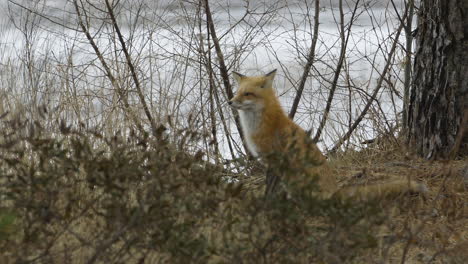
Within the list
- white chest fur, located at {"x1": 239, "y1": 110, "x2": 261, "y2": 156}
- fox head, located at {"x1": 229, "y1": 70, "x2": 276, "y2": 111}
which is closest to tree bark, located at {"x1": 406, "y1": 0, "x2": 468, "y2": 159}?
fox head, located at {"x1": 229, "y1": 70, "x2": 276, "y2": 111}

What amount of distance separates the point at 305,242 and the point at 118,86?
3826mm

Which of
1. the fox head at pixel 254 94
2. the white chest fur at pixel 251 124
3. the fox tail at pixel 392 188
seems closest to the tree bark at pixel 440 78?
the fox tail at pixel 392 188

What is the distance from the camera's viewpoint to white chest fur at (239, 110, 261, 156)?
548cm

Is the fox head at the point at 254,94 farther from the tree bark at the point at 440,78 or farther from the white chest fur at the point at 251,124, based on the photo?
the tree bark at the point at 440,78

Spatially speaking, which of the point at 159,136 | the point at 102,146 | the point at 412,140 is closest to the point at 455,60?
the point at 412,140

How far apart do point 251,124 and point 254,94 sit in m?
0.26

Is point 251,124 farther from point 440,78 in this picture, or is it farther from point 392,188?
point 440,78

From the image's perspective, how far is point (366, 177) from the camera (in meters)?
5.55

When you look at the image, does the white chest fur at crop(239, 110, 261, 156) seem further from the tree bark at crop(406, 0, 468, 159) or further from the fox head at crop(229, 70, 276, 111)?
the tree bark at crop(406, 0, 468, 159)

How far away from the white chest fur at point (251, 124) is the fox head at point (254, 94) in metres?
0.04

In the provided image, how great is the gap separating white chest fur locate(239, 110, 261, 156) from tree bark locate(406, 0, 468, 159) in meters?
1.45

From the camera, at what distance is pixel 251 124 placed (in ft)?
18.2

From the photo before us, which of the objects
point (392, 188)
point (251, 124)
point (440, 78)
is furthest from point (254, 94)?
point (440, 78)

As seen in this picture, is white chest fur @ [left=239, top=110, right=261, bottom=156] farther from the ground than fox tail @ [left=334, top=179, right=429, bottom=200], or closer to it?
farther from the ground
